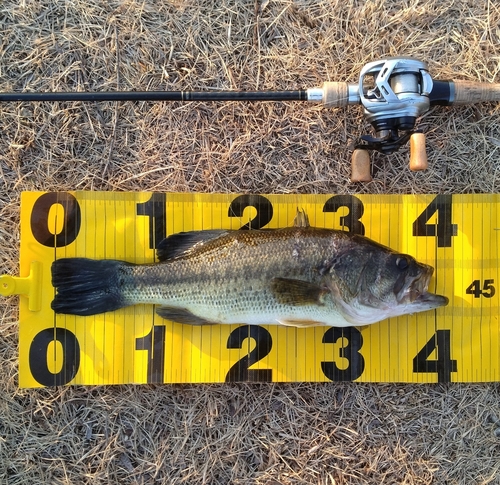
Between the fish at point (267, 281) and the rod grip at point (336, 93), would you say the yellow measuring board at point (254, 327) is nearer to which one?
the fish at point (267, 281)

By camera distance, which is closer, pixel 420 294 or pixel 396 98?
pixel 396 98

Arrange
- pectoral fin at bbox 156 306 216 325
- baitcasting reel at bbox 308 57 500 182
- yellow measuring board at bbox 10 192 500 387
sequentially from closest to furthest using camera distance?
1. baitcasting reel at bbox 308 57 500 182
2. pectoral fin at bbox 156 306 216 325
3. yellow measuring board at bbox 10 192 500 387

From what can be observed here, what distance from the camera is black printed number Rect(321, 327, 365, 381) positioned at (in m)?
2.89

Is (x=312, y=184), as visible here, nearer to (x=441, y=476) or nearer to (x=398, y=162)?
(x=398, y=162)

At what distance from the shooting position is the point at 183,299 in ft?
8.81

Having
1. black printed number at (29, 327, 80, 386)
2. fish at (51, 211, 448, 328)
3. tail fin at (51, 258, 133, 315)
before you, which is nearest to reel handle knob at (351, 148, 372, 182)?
fish at (51, 211, 448, 328)

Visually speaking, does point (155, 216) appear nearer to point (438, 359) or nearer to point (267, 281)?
point (267, 281)

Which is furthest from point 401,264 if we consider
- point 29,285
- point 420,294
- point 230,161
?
point 29,285

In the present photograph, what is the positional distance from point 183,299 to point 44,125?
157cm

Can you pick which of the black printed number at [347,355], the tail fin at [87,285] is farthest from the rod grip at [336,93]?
the tail fin at [87,285]

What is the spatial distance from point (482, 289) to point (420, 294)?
0.61 meters

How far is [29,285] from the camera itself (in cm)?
281

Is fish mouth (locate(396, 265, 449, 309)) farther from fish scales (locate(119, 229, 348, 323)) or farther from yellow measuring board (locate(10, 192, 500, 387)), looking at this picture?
fish scales (locate(119, 229, 348, 323))

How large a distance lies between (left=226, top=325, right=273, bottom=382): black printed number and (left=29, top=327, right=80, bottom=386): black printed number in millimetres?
1024
